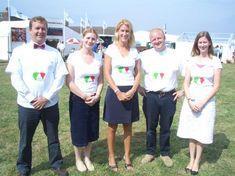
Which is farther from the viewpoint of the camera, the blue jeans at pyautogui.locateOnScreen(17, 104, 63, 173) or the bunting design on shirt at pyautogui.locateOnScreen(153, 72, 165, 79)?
the bunting design on shirt at pyautogui.locateOnScreen(153, 72, 165, 79)

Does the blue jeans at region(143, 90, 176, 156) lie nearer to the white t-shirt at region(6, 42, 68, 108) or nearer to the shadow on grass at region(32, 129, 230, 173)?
the shadow on grass at region(32, 129, 230, 173)

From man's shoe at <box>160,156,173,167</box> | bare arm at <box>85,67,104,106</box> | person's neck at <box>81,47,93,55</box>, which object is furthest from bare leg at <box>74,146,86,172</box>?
person's neck at <box>81,47,93,55</box>

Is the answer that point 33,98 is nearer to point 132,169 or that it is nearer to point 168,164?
point 132,169

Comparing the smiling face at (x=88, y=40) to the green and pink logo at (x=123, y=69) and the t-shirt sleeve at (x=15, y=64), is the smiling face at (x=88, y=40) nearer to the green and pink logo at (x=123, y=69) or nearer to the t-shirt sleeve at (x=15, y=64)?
the green and pink logo at (x=123, y=69)

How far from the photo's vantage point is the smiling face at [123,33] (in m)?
4.54

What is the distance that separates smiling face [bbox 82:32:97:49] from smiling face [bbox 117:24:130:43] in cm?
35

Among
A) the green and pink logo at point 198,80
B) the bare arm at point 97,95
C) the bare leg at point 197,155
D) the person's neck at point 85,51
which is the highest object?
the person's neck at point 85,51

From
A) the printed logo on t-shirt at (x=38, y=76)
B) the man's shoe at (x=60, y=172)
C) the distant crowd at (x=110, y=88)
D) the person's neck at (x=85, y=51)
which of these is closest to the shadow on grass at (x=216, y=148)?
the distant crowd at (x=110, y=88)

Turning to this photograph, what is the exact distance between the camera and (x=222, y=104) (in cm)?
1011

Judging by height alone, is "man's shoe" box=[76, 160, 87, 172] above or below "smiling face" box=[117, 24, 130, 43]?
below

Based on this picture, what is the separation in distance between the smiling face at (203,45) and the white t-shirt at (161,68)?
0.39 m

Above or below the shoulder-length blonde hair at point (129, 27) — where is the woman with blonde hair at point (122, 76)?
below

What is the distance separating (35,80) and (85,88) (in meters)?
0.71

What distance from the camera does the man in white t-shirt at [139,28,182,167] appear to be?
492 centimetres
